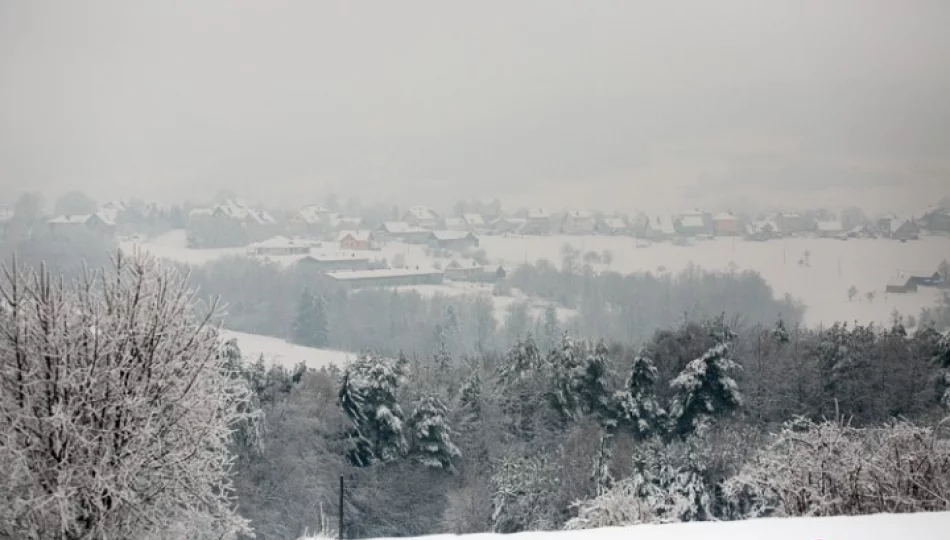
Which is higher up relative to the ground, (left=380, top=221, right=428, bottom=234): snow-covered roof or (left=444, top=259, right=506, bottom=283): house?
(left=380, top=221, right=428, bottom=234): snow-covered roof

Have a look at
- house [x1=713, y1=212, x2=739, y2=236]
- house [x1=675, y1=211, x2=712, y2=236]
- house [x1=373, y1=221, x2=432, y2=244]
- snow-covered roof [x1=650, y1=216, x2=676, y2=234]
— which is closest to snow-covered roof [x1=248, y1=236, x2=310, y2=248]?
house [x1=373, y1=221, x2=432, y2=244]

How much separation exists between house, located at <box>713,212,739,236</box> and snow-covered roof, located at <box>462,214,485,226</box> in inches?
279

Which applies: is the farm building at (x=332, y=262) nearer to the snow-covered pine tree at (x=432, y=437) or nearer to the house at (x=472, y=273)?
the house at (x=472, y=273)

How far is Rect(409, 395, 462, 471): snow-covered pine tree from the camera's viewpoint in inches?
791

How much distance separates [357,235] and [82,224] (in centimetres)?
775

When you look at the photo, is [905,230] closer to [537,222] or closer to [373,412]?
[537,222]

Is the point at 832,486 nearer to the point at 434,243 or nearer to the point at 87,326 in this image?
the point at 87,326

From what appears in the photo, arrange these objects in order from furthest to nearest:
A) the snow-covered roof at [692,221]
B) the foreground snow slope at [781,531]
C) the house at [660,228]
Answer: the snow-covered roof at [692,221], the house at [660,228], the foreground snow slope at [781,531]

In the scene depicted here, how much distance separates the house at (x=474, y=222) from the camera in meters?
28.2

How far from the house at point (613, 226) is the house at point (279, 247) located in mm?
8881

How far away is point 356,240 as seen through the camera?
2850 centimetres

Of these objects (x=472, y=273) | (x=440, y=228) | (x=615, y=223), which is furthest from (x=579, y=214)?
(x=440, y=228)

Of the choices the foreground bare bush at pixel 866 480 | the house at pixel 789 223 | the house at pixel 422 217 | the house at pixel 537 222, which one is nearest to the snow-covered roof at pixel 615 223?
the house at pixel 537 222

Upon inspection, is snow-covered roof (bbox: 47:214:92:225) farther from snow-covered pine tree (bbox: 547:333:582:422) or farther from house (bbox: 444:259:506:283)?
snow-covered pine tree (bbox: 547:333:582:422)
